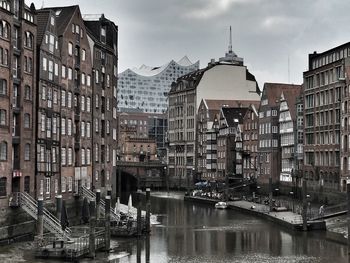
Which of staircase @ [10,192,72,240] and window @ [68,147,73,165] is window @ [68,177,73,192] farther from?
staircase @ [10,192,72,240]

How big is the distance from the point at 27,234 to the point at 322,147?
6298 cm

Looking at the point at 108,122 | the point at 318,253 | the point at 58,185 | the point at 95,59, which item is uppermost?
the point at 95,59

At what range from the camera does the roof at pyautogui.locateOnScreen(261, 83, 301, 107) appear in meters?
138

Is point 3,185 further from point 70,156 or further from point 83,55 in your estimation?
point 83,55

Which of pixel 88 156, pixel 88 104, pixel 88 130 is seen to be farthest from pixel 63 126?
pixel 88 156

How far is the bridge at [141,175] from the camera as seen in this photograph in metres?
178

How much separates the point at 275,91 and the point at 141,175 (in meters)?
52.6

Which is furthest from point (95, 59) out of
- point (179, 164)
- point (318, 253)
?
point (179, 164)

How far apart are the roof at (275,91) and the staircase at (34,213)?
255 feet

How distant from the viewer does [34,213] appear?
66375 mm

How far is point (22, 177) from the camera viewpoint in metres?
69.1

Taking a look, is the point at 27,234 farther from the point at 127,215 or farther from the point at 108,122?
the point at 108,122

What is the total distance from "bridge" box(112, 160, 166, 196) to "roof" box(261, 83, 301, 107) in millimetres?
46402

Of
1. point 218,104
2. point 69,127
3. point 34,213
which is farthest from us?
point 218,104
